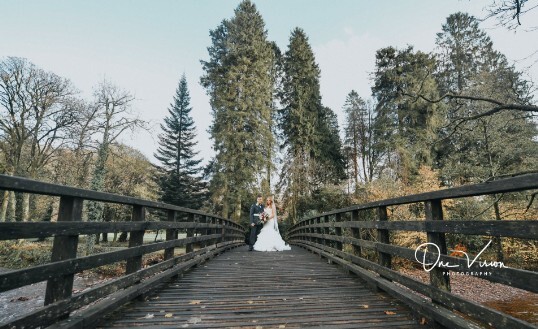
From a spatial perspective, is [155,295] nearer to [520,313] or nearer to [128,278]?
[128,278]

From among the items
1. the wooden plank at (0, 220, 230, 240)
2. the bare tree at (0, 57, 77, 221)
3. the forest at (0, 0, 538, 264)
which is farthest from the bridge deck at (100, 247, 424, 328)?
the bare tree at (0, 57, 77, 221)

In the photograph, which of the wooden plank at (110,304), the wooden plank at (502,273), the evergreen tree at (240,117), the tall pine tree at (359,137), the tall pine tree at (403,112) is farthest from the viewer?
the tall pine tree at (359,137)

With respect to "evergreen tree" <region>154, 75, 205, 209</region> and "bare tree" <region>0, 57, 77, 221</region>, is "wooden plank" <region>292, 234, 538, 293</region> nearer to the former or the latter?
"bare tree" <region>0, 57, 77, 221</region>

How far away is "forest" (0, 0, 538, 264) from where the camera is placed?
15.3 meters

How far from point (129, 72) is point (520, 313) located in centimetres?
2407

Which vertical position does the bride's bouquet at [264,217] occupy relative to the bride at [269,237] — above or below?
above

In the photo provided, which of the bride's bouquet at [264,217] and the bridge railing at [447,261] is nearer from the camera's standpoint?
the bridge railing at [447,261]

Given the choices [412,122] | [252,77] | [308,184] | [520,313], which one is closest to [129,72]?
[252,77]

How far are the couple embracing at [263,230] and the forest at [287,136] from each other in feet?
22.6

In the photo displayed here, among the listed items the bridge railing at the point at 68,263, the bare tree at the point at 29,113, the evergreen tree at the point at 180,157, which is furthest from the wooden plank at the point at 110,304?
the evergreen tree at the point at 180,157

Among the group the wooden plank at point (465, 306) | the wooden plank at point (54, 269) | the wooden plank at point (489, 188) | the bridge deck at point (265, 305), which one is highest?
the wooden plank at point (489, 188)

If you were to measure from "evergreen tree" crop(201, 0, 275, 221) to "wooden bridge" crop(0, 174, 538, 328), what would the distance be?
57.4 feet

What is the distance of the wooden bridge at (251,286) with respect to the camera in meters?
1.93

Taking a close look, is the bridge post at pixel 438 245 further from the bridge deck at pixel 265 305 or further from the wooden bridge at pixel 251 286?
the bridge deck at pixel 265 305
